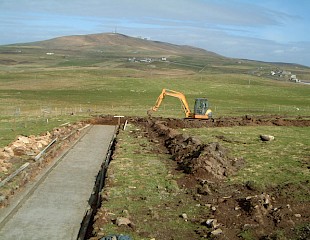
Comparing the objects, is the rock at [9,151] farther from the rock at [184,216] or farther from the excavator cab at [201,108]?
the excavator cab at [201,108]

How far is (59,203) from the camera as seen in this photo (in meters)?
15.5

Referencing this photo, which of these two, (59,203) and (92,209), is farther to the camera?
(59,203)

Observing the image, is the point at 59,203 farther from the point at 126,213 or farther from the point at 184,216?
the point at 184,216

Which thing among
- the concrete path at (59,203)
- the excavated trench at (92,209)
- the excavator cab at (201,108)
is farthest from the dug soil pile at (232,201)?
the excavator cab at (201,108)

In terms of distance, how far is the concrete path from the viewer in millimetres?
12828

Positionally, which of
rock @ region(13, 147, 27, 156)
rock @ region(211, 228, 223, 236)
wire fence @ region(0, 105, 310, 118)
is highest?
rock @ region(211, 228, 223, 236)

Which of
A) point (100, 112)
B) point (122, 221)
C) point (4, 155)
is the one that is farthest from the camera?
point (100, 112)

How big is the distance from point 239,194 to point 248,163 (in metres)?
5.09

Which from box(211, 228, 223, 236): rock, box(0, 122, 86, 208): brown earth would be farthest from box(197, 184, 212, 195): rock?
box(0, 122, 86, 208): brown earth

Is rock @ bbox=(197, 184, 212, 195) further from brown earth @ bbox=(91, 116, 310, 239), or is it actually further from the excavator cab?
the excavator cab

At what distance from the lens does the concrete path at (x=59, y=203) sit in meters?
12.8

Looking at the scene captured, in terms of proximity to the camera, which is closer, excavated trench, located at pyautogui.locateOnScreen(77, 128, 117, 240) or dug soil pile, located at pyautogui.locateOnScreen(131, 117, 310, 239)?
dug soil pile, located at pyautogui.locateOnScreen(131, 117, 310, 239)

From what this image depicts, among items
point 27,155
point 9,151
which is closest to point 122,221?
point 27,155

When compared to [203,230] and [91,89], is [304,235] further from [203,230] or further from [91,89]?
[91,89]
